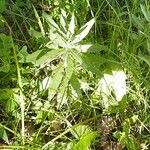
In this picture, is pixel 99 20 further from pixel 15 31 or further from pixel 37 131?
pixel 37 131

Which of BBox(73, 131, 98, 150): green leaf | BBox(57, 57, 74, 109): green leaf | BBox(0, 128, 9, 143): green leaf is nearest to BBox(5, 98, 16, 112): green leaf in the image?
BBox(0, 128, 9, 143): green leaf

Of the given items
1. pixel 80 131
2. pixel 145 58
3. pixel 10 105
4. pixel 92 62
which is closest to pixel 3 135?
pixel 10 105

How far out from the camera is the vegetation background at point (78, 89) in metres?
1.80

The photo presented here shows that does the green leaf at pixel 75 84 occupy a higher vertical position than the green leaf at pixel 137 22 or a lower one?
lower

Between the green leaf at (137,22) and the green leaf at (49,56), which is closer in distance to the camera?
the green leaf at (49,56)

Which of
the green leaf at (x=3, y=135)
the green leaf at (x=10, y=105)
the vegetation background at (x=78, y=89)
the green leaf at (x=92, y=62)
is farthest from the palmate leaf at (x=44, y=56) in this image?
the green leaf at (x=3, y=135)

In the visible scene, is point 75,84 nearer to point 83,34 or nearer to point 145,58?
point 83,34

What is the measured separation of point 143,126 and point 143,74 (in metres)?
0.24

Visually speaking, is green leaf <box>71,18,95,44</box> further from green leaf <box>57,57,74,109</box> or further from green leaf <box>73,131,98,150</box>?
green leaf <box>73,131,98,150</box>

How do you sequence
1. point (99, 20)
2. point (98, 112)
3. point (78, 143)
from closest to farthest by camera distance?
point (78, 143) → point (98, 112) → point (99, 20)

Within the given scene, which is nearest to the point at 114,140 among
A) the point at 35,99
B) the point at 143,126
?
the point at 143,126

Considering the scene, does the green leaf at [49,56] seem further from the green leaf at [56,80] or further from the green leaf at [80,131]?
the green leaf at [80,131]

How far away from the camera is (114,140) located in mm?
1912

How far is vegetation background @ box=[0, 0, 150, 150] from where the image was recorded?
1.80 m
